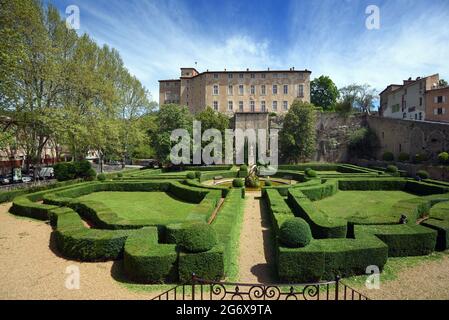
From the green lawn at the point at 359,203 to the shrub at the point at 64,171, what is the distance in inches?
895

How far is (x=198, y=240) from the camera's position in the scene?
6.81 metres

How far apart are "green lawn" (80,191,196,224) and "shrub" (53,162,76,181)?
21.1ft

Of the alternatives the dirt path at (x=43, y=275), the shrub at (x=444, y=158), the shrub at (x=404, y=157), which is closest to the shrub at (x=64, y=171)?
the dirt path at (x=43, y=275)

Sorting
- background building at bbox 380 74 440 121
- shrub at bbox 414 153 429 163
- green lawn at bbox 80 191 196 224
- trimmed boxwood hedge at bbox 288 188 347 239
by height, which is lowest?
green lawn at bbox 80 191 196 224

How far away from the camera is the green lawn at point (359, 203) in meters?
13.1

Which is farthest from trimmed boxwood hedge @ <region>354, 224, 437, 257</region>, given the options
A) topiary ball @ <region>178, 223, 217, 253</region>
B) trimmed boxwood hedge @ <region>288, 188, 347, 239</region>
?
topiary ball @ <region>178, 223, 217, 253</region>

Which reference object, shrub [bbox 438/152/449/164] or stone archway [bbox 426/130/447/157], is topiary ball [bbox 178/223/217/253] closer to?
shrub [bbox 438/152/449/164]

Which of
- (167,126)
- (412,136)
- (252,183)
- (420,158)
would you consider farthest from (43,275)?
(412,136)

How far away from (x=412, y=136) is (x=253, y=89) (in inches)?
1101

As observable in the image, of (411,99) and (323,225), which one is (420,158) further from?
(323,225)

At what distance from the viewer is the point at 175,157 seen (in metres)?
32.0

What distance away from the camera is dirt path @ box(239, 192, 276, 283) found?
716 centimetres

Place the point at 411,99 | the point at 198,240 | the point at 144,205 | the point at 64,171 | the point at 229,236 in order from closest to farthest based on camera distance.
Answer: the point at 198,240
the point at 229,236
the point at 144,205
the point at 64,171
the point at 411,99

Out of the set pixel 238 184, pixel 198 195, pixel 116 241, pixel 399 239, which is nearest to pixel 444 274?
pixel 399 239
